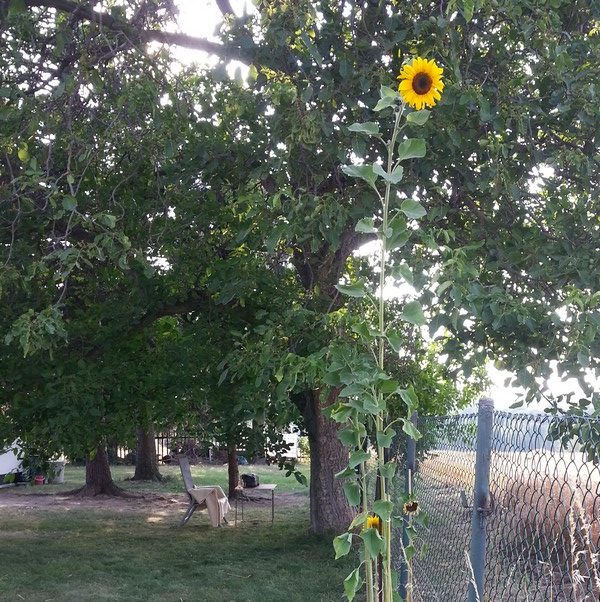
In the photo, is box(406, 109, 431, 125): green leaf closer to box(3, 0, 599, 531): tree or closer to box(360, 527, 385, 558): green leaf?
box(360, 527, 385, 558): green leaf

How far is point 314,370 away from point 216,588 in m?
3.46

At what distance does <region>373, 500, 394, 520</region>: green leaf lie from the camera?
72.7 inches

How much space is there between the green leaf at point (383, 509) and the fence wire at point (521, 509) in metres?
0.47

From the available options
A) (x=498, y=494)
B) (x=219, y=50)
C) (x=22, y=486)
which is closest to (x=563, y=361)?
(x=498, y=494)

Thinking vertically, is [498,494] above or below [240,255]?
below

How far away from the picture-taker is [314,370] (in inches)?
209

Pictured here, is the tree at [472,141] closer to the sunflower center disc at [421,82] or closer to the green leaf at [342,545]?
the sunflower center disc at [421,82]

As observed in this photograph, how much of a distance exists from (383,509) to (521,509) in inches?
41.3

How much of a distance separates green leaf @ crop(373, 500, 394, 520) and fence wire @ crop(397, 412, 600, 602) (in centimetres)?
47

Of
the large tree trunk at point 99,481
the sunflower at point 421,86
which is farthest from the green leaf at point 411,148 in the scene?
the large tree trunk at point 99,481

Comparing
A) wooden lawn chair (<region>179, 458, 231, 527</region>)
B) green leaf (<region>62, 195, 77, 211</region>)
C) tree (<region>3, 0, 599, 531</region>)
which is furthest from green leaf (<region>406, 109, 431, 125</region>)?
wooden lawn chair (<region>179, 458, 231, 527</region>)

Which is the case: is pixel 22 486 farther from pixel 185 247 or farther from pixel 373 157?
pixel 373 157

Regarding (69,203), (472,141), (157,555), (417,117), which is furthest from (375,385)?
(157,555)

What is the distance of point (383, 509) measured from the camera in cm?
185
